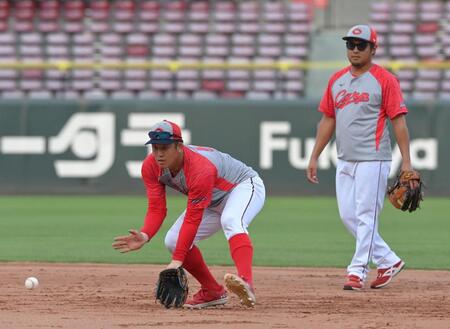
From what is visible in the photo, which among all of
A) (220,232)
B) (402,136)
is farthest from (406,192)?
(220,232)

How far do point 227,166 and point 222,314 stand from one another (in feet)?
3.26

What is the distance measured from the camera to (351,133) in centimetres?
802

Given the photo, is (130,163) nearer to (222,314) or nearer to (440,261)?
(440,261)

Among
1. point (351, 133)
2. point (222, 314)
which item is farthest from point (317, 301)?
point (351, 133)

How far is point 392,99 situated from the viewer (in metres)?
7.91

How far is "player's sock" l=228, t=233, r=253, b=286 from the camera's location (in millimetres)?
6719

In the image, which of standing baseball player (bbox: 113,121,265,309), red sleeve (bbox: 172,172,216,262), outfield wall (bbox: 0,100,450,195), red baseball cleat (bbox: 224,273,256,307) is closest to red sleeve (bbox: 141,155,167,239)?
standing baseball player (bbox: 113,121,265,309)

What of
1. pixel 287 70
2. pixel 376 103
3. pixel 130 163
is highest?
pixel 376 103

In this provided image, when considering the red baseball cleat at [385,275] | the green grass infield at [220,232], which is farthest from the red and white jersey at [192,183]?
the green grass infield at [220,232]

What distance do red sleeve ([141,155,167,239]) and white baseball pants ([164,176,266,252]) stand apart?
0.18 m

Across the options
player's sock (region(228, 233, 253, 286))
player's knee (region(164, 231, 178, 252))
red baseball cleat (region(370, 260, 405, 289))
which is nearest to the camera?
player's sock (region(228, 233, 253, 286))

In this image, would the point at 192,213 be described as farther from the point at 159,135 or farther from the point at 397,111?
the point at 397,111

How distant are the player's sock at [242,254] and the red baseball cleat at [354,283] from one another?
1359mm

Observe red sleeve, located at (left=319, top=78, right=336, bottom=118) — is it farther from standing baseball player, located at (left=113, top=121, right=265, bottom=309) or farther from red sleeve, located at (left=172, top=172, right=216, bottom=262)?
red sleeve, located at (left=172, top=172, right=216, bottom=262)
